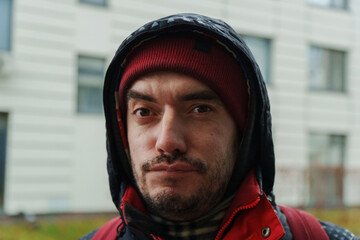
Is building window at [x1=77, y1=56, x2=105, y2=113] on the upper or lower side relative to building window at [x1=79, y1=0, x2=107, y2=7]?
lower

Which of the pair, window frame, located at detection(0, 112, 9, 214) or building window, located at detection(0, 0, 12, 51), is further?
building window, located at detection(0, 0, 12, 51)

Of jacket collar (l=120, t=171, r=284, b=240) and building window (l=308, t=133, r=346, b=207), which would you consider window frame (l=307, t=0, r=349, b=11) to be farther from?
jacket collar (l=120, t=171, r=284, b=240)

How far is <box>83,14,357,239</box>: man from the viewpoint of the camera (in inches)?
49.7

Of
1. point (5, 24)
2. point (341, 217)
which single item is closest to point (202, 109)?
point (341, 217)

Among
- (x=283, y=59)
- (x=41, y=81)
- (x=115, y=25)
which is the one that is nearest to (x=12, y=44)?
(x=41, y=81)

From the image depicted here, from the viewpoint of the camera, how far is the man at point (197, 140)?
1263 mm

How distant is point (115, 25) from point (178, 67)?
6.61m

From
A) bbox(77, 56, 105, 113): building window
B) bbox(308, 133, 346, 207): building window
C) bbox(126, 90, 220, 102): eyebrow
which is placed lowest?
bbox(308, 133, 346, 207): building window

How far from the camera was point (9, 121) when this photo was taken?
686cm

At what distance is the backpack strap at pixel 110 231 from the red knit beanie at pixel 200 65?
1.48 feet

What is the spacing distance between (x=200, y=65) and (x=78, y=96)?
21.2 feet

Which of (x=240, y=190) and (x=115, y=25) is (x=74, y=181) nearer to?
(x=115, y=25)

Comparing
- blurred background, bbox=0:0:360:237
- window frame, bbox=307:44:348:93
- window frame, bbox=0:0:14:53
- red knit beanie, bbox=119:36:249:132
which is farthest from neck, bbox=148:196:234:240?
window frame, bbox=307:44:348:93

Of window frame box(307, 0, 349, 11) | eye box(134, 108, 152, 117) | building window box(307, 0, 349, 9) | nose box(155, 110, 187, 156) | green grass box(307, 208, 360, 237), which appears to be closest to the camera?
nose box(155, 110, 187, 156)
